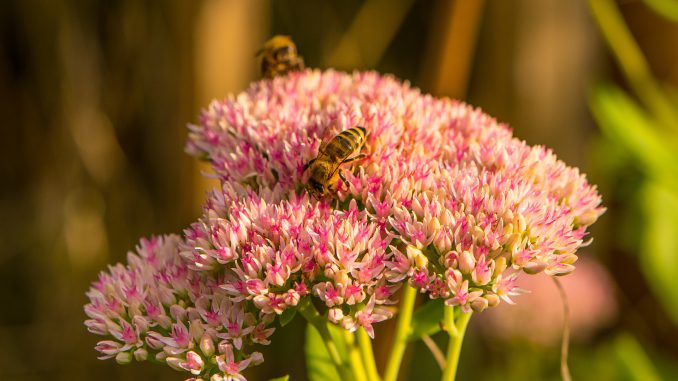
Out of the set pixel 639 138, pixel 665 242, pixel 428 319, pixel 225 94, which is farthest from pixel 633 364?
pixel 225 94

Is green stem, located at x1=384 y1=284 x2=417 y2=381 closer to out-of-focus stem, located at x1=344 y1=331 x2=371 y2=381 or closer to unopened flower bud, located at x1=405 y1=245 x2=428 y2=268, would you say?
out-of-focus stem, located at x1=344 y1=331 x2=371 y2=381

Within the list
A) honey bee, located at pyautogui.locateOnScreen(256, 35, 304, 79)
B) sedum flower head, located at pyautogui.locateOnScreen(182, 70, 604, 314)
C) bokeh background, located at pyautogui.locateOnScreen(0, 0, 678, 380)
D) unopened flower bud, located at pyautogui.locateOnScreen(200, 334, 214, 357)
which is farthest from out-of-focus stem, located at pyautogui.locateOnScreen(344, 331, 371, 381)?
bokeh background, located at pyautogui.locateOnScreen(0, 0, 678, 380)

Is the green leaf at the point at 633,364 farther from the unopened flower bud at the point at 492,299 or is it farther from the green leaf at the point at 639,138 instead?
the unopened flower bud at the point at 492,299

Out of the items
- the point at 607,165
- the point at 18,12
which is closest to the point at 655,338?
the point at 607,165

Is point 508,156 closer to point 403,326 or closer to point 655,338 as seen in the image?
point 403,326

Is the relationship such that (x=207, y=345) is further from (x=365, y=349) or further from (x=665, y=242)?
(x=665, y=242)

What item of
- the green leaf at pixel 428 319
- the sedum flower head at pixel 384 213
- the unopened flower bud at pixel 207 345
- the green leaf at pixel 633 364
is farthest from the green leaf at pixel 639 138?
the unopened flower bud at pixel 207 345
